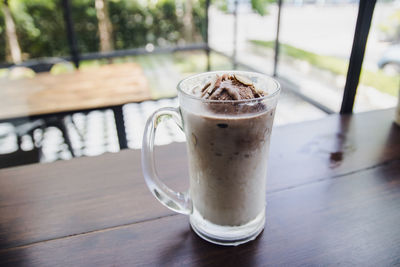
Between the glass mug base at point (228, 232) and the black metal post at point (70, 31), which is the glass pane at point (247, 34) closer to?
the black metal post at point (70, 31)

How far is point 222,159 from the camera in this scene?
1.67ft

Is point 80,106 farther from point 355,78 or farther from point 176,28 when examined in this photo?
point 176,28

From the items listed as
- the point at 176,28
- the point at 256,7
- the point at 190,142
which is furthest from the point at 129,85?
the point at 176,28

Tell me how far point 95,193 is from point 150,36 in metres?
6.13

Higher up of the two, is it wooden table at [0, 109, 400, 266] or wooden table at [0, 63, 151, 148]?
wooden table at [0, 109, 400, 266]

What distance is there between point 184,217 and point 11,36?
20.3 feet

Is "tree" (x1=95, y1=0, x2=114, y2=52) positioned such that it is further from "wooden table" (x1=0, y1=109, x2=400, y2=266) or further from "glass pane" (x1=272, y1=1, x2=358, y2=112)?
"wooden table" (x1=0, y1=109, x2=400, y2=266)

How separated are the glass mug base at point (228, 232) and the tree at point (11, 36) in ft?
19.4

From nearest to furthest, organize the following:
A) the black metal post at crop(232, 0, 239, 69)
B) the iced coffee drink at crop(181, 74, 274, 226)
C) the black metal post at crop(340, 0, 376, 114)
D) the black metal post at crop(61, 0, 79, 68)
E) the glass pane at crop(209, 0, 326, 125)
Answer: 1. the iced coffee drink at crop(181, 74, 274, 226)
2. the black metal post at crop(340, 0, 376, 114)
3. the black metal post at crop(61, 0, 79, 68)
4. the black metal post at crop(232, 0, 239, 69)
5. the glass pane at crop(209, 0, 326, 125)

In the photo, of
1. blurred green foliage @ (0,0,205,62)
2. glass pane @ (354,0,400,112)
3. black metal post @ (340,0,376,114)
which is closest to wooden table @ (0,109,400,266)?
black metal post @ (340,0,376,114)

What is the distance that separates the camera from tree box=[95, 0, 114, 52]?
18.5ft

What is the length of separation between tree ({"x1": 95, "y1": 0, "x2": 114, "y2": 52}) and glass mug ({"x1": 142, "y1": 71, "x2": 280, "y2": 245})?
581 cm

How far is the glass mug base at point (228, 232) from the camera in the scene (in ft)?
1.82

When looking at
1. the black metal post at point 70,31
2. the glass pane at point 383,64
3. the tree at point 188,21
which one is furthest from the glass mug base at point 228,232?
the tree at point 188,21
